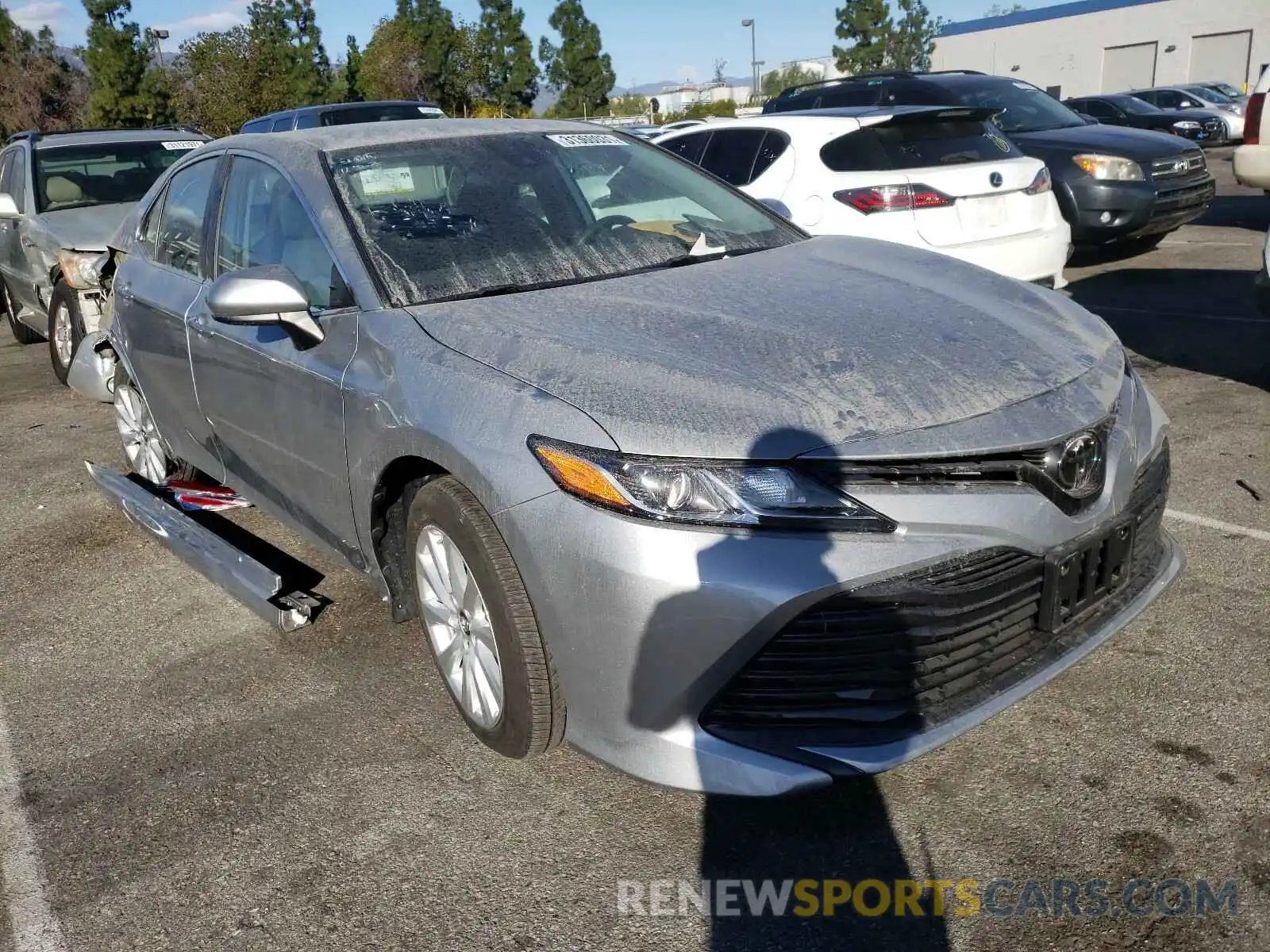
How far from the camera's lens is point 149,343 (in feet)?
14.5

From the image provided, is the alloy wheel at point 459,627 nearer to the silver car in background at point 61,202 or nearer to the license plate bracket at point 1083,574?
the license plate bracket at point 1083,574

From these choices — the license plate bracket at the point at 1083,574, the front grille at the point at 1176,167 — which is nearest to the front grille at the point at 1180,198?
the front grille at the point at 1176,167

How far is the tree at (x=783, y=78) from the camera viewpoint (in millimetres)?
88500

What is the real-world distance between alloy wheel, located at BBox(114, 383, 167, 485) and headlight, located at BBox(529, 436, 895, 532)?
126 inches

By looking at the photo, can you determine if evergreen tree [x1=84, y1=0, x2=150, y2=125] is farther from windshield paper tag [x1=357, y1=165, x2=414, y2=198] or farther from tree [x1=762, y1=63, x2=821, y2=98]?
tree [x1=762, y1=63, x2=821, y2=98]

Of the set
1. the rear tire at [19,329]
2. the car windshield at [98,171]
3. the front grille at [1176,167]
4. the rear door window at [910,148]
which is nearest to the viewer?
the rear door window at [910,148]

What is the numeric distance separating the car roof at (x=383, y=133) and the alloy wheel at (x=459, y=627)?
149 cm

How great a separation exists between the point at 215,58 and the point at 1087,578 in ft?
120

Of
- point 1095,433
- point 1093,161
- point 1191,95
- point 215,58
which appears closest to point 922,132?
point 1093,161

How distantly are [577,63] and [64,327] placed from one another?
171ft

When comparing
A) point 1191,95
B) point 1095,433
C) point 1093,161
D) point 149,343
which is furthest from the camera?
point 1191,95

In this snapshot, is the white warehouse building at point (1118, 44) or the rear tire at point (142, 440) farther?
the white warehouse building at point (1118, 44)

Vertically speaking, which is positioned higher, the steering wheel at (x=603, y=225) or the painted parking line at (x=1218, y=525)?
the steering wheel at (x=603, y=225)

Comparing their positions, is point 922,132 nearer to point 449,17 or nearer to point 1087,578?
point 1087,578
